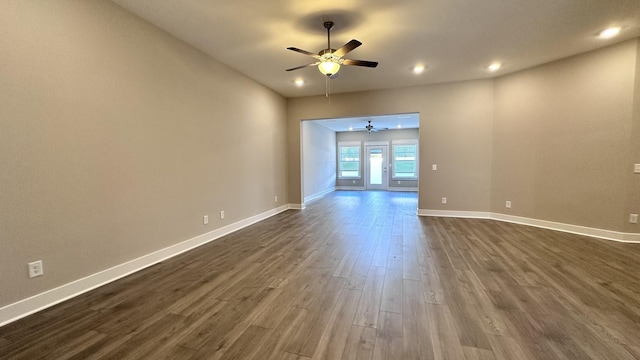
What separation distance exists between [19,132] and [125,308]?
165cm

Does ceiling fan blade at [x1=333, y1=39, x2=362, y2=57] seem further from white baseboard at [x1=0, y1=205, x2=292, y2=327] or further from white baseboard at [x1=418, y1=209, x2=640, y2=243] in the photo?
white baseboard at [x1=418, y1=209, x2=640, y2=243]

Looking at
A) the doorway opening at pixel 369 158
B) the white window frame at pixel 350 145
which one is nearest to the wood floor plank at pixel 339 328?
the doorway opening at pixel 369 158

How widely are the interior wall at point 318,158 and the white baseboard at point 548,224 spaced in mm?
3906

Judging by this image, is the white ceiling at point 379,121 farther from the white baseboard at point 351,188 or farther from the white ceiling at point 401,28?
the white ceiling at point 401,28

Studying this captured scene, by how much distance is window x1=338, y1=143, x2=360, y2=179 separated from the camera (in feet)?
38.9

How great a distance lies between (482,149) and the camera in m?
5.48

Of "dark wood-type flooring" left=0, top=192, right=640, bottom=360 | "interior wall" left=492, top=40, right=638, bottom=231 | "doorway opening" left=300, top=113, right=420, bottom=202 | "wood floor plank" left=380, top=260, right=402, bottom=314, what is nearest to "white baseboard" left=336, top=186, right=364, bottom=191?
"doorway opening" left=300, top=113, right=420, bottom=202

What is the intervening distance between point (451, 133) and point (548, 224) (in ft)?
7.89

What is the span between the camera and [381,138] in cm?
1140

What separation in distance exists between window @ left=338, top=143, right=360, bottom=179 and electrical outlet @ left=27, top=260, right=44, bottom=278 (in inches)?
411

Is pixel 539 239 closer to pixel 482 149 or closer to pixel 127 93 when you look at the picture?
pixel 482 149

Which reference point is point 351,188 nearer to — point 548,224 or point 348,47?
point 548,224

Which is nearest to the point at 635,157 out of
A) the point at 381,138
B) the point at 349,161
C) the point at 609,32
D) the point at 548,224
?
the point at 548,224

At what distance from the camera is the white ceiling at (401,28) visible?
2.80 meters
